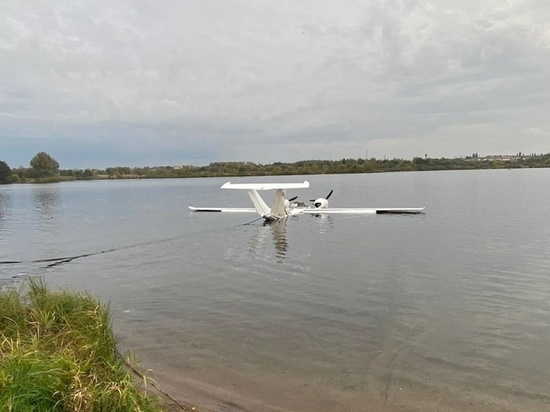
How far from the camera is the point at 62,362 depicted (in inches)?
146

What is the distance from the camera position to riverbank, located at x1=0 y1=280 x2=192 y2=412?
128 inches

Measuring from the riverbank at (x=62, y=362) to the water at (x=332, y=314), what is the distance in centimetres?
96

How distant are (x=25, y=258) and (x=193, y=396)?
525 inches

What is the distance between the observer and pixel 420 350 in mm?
6312

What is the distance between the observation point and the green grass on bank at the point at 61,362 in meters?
3.26

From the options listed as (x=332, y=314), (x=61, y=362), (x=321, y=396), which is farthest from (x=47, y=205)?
(x=321, y=396)

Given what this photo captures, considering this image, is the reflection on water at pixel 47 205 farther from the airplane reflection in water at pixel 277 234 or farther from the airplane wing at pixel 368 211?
the airplane wing at pixel 368 211

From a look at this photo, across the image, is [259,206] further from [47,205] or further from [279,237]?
[47,205]

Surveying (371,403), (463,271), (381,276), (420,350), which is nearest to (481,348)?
(420,350)

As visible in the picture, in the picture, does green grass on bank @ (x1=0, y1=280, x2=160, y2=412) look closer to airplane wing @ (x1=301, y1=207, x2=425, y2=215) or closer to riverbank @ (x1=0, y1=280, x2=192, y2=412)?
riverbank @ (x1=0, y1=280, x2=192, y2=412)

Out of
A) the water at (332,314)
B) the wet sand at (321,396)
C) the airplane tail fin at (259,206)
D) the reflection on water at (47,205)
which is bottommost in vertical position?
the reflection on water at (47,205)

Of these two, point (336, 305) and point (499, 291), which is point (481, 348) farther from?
point (499, 291)

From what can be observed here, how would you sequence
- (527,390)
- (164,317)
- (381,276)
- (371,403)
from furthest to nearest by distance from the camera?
1. (381,276)
2. (164,317)
3. (527,390)
4. (371,403)

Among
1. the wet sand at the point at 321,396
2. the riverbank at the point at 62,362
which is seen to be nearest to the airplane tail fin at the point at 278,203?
the riverbank at the point at 62,362
